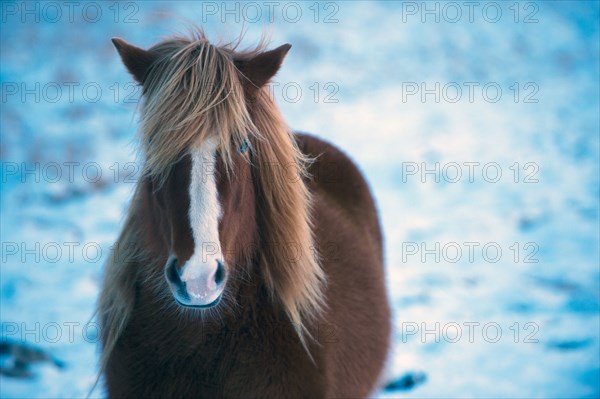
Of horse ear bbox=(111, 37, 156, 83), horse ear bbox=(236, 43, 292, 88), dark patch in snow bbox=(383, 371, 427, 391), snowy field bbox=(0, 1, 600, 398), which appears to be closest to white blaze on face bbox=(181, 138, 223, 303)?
horse ear bbox=(236, 43, 292, 88)

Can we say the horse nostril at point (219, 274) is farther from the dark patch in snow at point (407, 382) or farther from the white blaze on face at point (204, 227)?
the dark patch in snow at point (407, 382)

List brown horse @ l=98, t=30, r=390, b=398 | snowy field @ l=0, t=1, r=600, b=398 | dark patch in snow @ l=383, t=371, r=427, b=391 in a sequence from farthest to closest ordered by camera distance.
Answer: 1. snowy field @ l=0, t=1, r=600, b=398
2. dark patch in snow @ l=383, t=371, r=427, b=391
3. brown horse @ l=98, t=30, r=390, b=398

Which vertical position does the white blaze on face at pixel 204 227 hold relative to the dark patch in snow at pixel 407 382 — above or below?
above


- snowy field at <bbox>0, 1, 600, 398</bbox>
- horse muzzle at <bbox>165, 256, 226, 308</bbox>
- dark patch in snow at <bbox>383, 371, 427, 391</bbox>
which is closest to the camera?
horse muzzle at <bbox>165, 256, 226, 308</bbox>

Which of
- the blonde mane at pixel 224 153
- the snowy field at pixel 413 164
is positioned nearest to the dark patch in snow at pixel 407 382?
the snowy field at pixel 413 164

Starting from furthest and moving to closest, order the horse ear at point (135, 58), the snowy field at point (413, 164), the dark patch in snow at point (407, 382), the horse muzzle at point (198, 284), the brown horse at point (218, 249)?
the snowy field at point (413, 164) < the dark patch in snow at point (407, 382) < the horse ear at point (135, 58) < the brown horse at point (218, 249) < the horse muzzle at point (198, 284)

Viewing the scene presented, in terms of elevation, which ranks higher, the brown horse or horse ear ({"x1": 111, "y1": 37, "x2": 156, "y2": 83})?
horse ear ({"x1": 111, "y1": 37, "x2": 156, "y2": 83})

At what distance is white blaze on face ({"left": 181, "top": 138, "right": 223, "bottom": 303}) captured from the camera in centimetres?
197

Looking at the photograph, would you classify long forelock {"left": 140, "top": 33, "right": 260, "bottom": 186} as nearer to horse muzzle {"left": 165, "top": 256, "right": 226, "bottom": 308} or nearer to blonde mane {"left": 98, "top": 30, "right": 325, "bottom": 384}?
blonde mane {"left": 98, "top": 30, "right": 325, "bottom": 384}

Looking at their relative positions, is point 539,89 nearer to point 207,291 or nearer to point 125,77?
point 125,77

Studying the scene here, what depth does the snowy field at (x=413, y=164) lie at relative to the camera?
484 centimetres

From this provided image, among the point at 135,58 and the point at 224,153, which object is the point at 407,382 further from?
the point at 135,58

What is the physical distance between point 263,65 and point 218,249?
33.6 inches

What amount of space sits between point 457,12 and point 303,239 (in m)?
13.0
